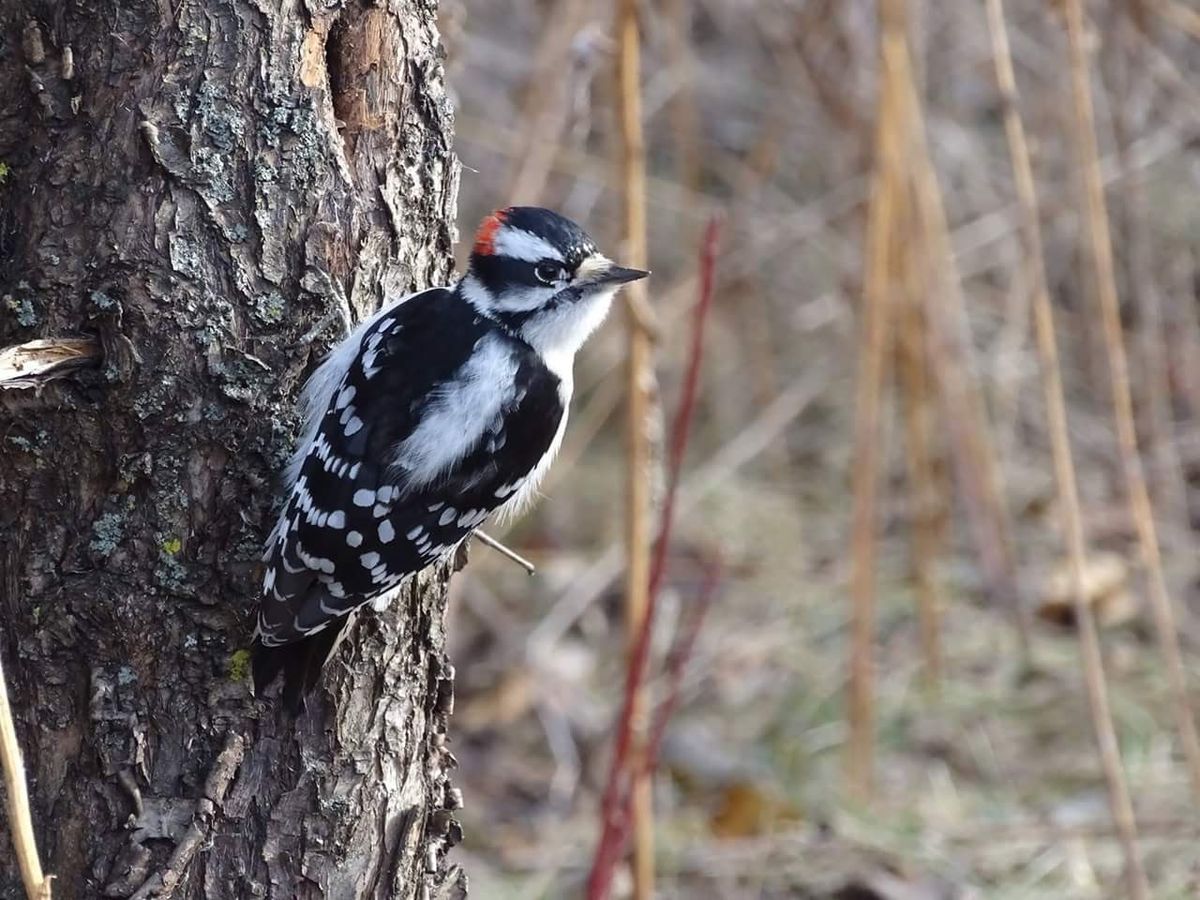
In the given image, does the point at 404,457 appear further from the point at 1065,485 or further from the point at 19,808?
the point at 1065,485

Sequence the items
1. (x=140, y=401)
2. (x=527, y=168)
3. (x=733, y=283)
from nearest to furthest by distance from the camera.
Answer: (x=140, y=401), (x=527, y=168), (x=733, y=283)

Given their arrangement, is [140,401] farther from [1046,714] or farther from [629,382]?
[1046,714]

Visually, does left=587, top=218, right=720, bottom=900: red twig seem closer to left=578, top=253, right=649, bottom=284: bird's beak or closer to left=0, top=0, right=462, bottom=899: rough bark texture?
left=578, top=253, right=649, bottom=284: bird's beak

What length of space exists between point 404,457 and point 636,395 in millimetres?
648

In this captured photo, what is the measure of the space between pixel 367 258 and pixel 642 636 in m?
0.87

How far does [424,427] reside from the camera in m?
2.76

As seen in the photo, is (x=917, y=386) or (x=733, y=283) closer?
(x=917, y=386)

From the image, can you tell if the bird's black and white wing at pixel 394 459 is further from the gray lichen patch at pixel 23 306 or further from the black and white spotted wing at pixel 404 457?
the gray lichen patch at pixel 23 306

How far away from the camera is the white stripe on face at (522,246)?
9.55 feet

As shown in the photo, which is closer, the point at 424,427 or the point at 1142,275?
the point at 424,427

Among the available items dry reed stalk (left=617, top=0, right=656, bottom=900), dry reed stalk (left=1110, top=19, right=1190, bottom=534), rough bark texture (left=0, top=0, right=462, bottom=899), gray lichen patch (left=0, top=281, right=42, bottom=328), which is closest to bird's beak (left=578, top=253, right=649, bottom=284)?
dry reed stalk (left=617, top=0, right=656, bottom=900)

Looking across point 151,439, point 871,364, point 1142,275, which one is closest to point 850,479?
point 1142,275

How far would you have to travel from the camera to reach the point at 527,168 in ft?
12.8

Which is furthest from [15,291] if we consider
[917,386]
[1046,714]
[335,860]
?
[1046,714]
